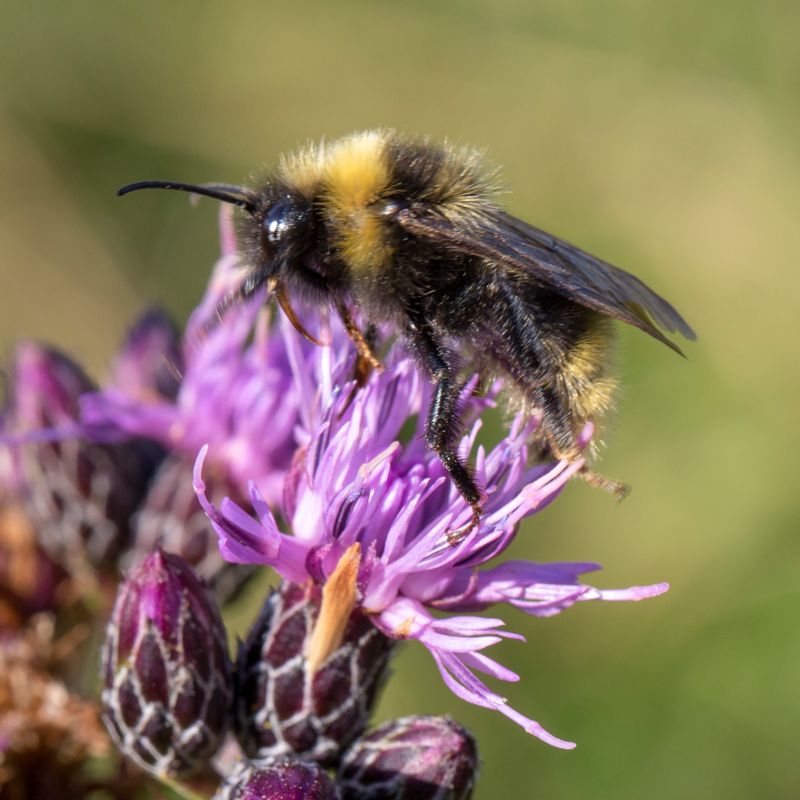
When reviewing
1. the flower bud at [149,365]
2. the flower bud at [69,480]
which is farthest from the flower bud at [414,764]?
the flower bud at [149,365]

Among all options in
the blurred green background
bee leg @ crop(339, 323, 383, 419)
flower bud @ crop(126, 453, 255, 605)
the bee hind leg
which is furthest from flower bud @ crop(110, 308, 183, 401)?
the blurred green background

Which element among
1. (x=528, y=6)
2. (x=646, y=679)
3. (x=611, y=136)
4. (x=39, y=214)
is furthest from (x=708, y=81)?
(x=39, y=214)

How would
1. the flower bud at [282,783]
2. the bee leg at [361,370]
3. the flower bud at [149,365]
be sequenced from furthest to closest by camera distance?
the flower bud at [149,365] → the bee leg at [361,370] → the flower bud at [282,783]

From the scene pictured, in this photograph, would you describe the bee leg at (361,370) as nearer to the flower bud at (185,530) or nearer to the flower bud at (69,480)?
the flower bud at (185,530)

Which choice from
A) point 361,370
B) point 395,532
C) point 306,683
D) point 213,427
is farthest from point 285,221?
point 213,427

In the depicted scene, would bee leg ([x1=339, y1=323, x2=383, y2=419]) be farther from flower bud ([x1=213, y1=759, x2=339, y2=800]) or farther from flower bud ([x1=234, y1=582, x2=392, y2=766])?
flower bud ([x1=213, y1=759, x2=339, y2=800])

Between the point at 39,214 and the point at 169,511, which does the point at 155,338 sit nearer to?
the point at 169,511

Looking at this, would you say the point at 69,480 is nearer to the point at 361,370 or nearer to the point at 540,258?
the point at 361,370
